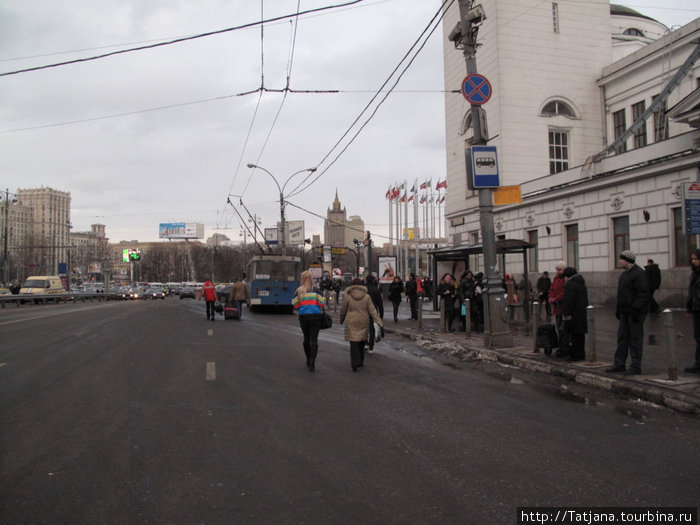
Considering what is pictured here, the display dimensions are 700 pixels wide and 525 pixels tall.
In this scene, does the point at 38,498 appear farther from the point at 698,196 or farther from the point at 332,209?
the point at 332,209

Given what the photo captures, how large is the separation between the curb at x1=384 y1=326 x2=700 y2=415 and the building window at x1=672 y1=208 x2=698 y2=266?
423 inches

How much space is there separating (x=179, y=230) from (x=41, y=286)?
57.0 metres

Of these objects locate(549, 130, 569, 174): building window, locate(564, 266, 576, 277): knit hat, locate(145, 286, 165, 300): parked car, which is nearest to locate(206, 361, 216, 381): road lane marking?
locate(564, 266, 576, 277): knit hat

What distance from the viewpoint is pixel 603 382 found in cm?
781

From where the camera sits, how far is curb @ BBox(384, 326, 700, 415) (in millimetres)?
6512

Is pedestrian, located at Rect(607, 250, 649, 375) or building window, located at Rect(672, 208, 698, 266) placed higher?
building window, located at Rect(672, 208, 698, 266)

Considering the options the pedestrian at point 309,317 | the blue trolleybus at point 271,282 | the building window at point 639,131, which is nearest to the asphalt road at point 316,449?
the pedestrian at point 309,317

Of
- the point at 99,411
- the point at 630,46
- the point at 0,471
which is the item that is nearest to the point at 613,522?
the point at 0,471

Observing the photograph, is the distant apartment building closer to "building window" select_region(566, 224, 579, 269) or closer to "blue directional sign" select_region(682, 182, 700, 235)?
"building window" select_region(566, 224, 579, 269)

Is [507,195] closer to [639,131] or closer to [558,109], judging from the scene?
[639,131]

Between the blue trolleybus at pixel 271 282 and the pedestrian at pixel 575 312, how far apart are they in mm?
19505

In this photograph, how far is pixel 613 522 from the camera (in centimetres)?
348

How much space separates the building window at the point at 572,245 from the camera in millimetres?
24031

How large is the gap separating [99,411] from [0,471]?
6.30 ft
